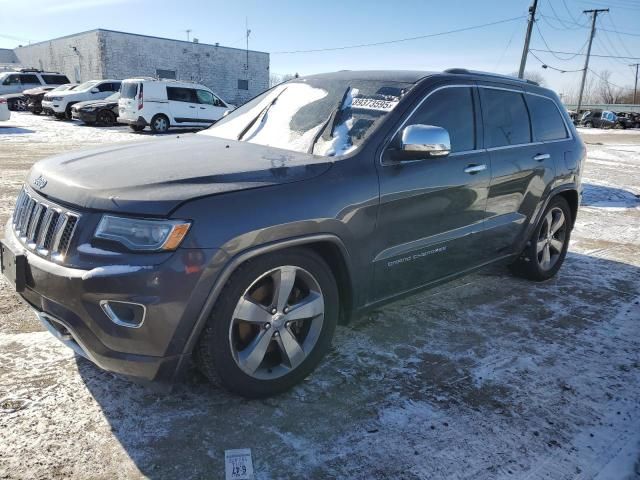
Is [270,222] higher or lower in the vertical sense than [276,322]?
higher

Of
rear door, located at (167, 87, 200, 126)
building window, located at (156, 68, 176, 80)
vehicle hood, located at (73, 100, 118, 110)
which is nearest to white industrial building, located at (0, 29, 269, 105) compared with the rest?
building window, located at (156, 68, 176, 80)

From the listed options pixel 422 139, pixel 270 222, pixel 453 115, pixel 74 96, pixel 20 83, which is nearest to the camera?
pixel 270 222

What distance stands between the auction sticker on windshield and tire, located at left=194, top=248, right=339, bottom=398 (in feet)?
3.66

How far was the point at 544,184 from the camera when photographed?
4.50 metres

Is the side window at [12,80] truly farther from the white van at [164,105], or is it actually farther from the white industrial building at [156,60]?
the white van at [164,105]

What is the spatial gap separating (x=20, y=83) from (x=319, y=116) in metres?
29.4

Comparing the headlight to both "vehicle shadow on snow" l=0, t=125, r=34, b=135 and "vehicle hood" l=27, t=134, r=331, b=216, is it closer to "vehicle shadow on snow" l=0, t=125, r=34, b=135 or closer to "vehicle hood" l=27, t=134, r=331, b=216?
"vehicle hood" l=27, t=134, r=331, b=216

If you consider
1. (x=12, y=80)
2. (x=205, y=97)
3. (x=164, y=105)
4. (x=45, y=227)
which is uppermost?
(x=12, y=80)

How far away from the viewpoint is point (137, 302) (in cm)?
222

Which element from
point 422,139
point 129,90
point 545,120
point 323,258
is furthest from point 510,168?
point 129,90

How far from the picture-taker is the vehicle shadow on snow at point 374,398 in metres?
2.38

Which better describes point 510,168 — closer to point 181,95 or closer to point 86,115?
point 181,95

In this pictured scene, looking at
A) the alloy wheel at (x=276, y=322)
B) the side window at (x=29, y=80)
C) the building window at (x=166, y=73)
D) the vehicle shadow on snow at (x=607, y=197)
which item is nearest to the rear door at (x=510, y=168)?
the alloy wheel at (x=276, y=322)

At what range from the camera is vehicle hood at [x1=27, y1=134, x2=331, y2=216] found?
7.67ft
